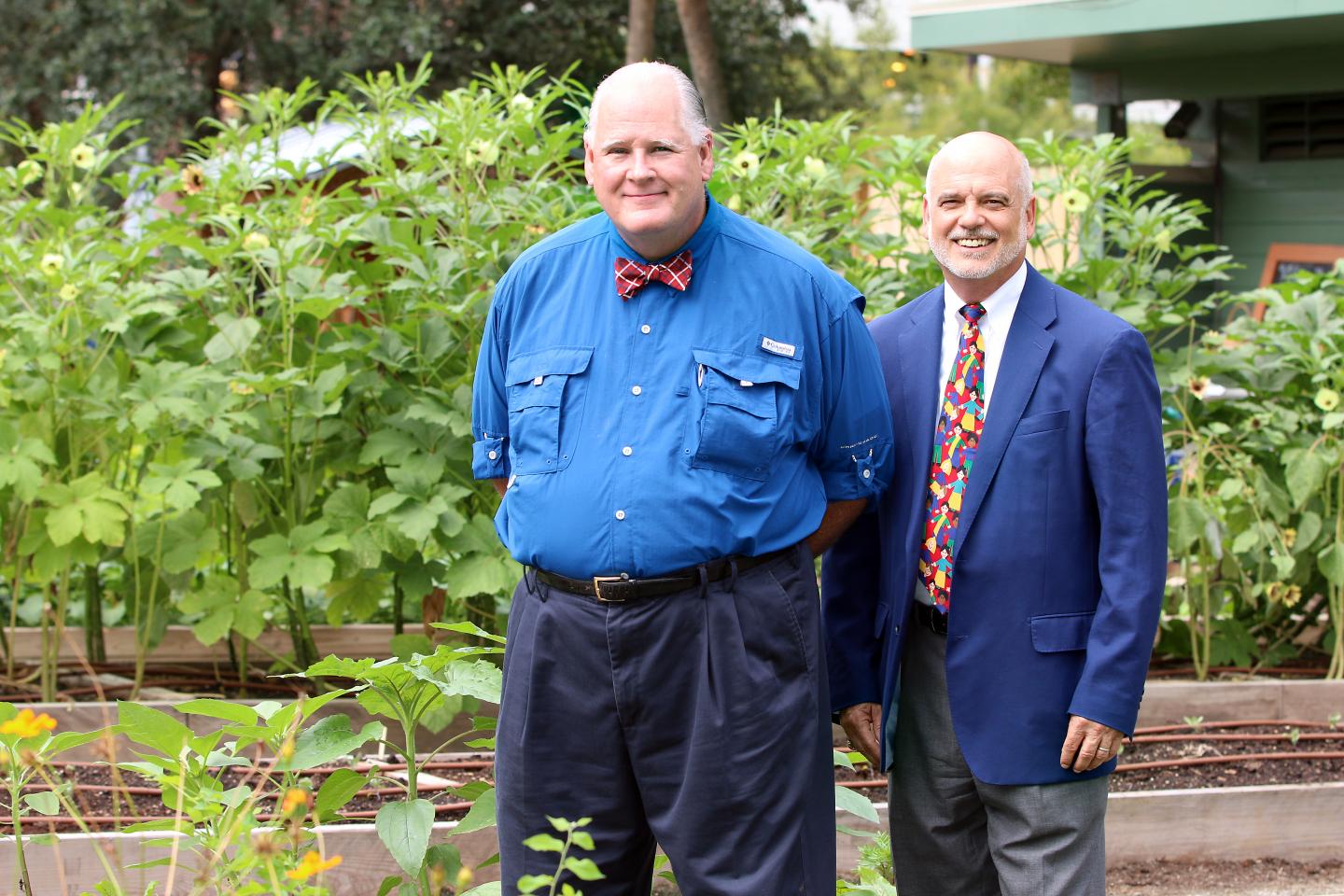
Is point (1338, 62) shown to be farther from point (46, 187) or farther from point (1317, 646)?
point (46, 187)

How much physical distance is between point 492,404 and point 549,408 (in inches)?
11.6

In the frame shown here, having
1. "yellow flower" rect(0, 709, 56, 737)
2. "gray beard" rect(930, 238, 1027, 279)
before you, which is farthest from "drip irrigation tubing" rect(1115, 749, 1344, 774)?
"yellow flower" rect(0, 709, 56, 737)

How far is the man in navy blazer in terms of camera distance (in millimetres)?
2361

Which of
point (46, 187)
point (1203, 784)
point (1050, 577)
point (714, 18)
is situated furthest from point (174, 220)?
point (714, 18)

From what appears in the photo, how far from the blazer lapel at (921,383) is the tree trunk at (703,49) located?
34.8 feet

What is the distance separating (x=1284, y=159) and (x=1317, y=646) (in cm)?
525

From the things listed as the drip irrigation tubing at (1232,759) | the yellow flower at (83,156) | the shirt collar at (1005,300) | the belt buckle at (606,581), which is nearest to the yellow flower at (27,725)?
the belt buckle at (606,581)

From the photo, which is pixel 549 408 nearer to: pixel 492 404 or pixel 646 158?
pixel 492 404

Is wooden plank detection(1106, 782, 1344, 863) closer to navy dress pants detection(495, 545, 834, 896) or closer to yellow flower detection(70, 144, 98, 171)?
navy dress pants detection(495, 545, 834, 896)

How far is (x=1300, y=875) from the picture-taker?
373 centimetres

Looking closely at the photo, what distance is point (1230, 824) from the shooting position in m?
3.76

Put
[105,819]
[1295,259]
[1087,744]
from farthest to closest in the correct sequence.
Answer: [1295,259] < [105,819] < [1087,744]

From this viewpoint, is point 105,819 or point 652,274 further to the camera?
point 105,819

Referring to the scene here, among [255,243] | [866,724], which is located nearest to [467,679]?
[866,724]
